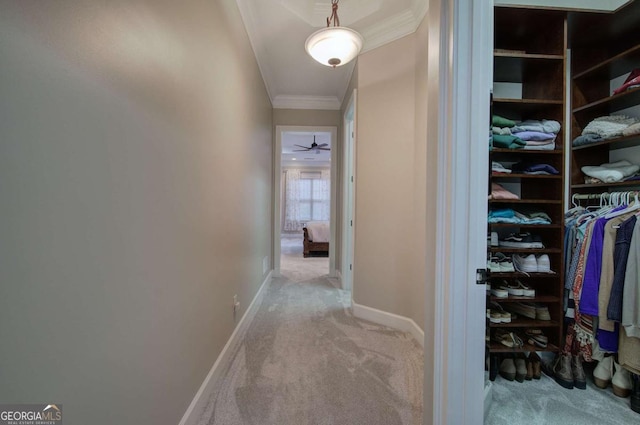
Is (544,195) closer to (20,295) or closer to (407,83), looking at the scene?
(407,83)

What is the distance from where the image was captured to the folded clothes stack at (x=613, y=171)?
5.31 feet

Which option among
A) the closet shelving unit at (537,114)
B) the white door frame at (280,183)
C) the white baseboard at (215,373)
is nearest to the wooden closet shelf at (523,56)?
the closet shelving unit at (537,114)

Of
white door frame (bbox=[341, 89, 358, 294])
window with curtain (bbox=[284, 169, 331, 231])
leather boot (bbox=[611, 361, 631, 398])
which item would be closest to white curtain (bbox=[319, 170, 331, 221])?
window with curtain (bbox=[284, 169, 331, 231])

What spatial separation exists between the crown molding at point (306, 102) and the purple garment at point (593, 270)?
10.7 feet

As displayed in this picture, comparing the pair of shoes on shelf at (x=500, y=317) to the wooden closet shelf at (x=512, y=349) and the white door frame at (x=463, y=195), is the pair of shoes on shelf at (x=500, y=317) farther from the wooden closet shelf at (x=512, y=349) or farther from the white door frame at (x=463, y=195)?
the white door frame at (x=463, y=195)

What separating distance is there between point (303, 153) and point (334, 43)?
5.73 m

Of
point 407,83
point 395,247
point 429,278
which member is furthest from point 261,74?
point 429,278

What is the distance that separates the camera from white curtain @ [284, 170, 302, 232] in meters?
9.12

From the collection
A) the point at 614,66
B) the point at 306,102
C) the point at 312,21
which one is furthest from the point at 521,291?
the point at 306,102

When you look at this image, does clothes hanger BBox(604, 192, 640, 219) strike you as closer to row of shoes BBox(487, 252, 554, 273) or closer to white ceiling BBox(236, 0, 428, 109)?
row of shoes BBox(487, 252, 554, 273)

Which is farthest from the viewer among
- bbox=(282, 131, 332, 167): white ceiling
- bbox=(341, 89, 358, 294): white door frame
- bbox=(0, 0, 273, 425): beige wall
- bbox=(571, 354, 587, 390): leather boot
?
bbox=(282, 131, 332, 167): white ceiling

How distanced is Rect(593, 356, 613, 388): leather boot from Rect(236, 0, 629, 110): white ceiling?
2173mm

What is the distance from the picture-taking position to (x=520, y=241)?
5.63 ft

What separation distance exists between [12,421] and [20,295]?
27cm
